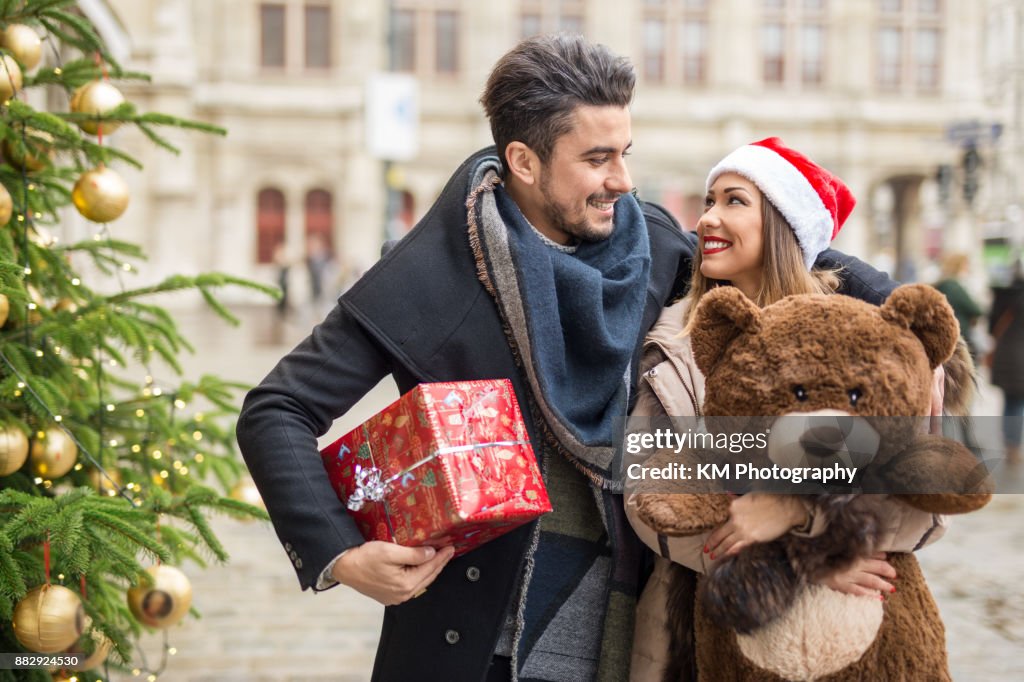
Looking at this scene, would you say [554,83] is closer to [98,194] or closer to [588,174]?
[588,174]

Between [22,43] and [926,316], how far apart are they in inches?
92.1

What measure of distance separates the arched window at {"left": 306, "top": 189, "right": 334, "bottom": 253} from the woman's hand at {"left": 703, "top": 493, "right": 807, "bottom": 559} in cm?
2844

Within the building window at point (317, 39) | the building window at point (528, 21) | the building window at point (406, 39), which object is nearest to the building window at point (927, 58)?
the building window at point (528, 21)

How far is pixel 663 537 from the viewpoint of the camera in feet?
6.29

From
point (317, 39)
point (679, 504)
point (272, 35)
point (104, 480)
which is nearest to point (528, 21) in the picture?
point (317, 39)

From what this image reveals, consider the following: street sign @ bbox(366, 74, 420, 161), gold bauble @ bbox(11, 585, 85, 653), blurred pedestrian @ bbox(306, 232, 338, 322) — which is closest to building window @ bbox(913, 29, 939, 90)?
blurred pedestrian @ bbox(306, 232, 338, 322)

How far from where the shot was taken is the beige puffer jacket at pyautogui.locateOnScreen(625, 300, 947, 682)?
1813mm

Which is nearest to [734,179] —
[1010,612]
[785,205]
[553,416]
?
[785,205]

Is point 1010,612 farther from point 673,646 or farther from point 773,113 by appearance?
point 773,113

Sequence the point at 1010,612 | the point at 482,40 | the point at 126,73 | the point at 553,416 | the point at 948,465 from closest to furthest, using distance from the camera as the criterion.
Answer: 1. the point at 948,465
2. the point at 553,416
3. the point at 126,73
4. the point at 1010,612
5. the point at 482,40

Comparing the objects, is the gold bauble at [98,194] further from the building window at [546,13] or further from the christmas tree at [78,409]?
the building window at [546,13]

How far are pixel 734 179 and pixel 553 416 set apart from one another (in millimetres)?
598

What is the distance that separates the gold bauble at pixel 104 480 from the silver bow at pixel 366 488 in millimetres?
1477

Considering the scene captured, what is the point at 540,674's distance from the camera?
211 centimetres
